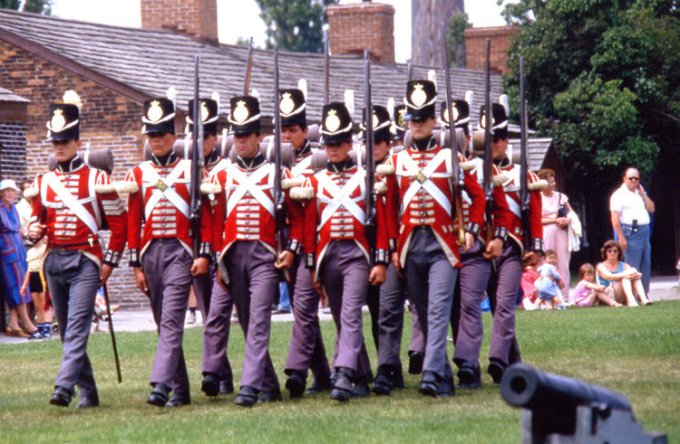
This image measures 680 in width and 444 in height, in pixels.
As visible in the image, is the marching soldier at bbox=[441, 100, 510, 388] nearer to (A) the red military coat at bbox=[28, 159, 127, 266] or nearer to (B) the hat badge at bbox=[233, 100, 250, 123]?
(B) the hat badge at bbox=[233, 100, 250, 123]

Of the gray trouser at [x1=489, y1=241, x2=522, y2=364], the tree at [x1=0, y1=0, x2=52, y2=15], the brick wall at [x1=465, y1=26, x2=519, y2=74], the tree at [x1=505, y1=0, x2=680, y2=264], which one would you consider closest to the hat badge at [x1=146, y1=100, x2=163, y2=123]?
the gray trouser at [x1=489, y1=241, x2=522, y2=364]

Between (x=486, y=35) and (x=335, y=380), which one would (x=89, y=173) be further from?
(x=486, y=35)

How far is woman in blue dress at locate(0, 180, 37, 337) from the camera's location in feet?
69.5

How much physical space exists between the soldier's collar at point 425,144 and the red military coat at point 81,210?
221 centimetres

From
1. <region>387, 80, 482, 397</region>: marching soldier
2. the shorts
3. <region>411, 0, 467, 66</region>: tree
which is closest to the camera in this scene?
<region>387, 80, 482, 397</region>: marching soldier

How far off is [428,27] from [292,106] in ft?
125

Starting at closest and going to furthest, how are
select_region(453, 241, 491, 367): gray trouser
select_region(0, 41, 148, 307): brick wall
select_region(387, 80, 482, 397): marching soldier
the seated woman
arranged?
select_region(387, 80, 482, 397): marching soldier → select_region(453, 241, 491, 367): gray trouser → the seated woman → select_region(0, 41, 148, 307): brick wall

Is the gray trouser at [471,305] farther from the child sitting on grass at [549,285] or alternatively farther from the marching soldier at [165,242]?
the child sitting on grass at [549,285]

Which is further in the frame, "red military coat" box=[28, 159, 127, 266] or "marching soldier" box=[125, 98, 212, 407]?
"red military coat" box=[28, 159, 127, 266]

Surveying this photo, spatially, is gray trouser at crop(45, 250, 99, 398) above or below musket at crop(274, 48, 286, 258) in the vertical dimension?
below

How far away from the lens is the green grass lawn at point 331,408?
10617 millimetres

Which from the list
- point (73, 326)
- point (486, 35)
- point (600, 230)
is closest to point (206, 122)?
point (73, 326)

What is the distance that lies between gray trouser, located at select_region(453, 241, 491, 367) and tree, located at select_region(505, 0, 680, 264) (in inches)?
870

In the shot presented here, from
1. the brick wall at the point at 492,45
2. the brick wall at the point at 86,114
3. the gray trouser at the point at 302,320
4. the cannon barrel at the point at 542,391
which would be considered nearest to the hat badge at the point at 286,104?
the gray trouser at the point at 302,320
